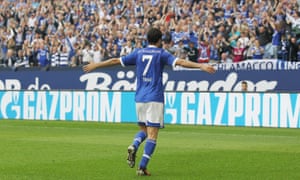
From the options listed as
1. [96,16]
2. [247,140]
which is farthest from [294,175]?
[96,16]

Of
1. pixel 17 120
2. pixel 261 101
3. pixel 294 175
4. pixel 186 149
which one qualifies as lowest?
pixel 17 120

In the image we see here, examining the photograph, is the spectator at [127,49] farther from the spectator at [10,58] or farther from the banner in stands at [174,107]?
the spectator at [10,58]

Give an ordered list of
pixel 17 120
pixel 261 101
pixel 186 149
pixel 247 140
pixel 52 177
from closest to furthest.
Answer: pixel 52 177, pixel 186 149, pixel 247 140, pixel 261 101, pixel 17 120

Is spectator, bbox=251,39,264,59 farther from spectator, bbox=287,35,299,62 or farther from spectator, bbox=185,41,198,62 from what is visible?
spectator, bbox=185,41,198,62

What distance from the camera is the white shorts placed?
483 inches

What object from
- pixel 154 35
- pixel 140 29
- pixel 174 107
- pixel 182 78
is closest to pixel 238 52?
pixel 182 78

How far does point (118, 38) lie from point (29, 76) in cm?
483

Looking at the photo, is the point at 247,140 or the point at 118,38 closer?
the point at 247,140

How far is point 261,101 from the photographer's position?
25625 mm

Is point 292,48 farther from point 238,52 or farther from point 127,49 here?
point 127,49

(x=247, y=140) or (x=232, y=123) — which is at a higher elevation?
(x=247, y=140)

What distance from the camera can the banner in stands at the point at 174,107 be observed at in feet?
83.1

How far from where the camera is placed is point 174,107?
27.8 m

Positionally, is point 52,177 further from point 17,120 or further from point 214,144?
point 17,120
